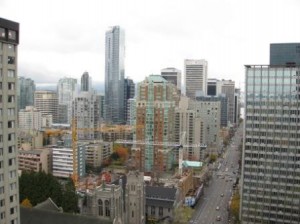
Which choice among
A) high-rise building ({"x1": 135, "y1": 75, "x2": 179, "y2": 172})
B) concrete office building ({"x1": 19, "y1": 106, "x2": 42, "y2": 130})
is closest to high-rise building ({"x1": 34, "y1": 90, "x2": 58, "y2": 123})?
concrete office building ({"x1": 19, "y1": 106, "x2": 42, "y2": 130})

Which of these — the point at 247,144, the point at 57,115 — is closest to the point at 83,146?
the point at 247,144

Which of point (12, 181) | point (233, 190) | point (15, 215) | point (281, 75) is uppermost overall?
point (281, 75)

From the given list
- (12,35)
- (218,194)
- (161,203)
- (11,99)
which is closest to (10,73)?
(11,99)

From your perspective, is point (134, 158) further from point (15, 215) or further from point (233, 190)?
point (15, 215)

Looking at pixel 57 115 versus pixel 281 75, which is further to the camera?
pixel 57 115

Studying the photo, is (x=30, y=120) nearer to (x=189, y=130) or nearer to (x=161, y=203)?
(x=189, y=130)

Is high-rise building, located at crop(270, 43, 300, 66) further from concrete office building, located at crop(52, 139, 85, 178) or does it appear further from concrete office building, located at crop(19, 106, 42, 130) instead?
concrete office building, located at crop(19, 106, 42, 130)
